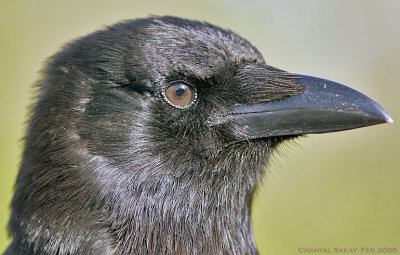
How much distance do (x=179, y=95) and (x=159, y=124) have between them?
260 millimetres

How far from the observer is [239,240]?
4.79m

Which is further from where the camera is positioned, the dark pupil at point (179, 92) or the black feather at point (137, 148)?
the dark pupil at point (179, 92)

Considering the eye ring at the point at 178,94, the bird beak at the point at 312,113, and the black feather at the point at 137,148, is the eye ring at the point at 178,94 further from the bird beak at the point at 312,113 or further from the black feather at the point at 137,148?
the bird beak at the point at 312,113

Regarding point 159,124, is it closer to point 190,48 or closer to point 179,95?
point 179,95

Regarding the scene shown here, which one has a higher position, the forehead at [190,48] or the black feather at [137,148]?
the forehead at [190,48]

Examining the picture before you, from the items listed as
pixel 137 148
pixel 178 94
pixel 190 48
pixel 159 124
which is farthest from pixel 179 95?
pixel 137 148

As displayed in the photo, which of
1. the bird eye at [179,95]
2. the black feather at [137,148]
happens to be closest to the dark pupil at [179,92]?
the bird eye at [179,95]

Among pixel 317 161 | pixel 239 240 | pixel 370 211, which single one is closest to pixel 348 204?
pixel 370 211

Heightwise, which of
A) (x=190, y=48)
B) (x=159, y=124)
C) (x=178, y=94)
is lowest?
(x=159, y=124)

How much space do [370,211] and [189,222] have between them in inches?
223

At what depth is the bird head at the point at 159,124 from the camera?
4.27 metres

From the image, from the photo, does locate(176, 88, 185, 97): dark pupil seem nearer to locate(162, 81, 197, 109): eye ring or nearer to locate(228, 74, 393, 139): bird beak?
locate(162, 81, 197, 109): eye ring

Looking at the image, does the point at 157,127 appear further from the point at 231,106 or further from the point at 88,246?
the point at 88,246

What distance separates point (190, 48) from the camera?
4.47m
